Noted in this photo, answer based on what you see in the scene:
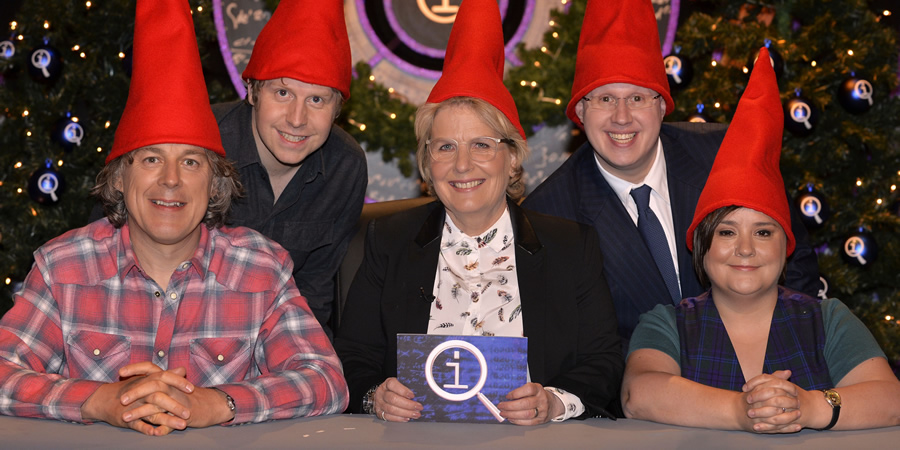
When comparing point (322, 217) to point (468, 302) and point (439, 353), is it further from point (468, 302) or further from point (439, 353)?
point (439, 353)

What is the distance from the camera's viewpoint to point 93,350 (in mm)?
2014

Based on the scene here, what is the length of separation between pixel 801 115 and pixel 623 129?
156cm

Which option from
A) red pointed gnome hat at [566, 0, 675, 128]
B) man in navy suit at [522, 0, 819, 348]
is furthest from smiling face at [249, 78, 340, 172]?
red pointed gnome hat at [566, 0, 675, 128]

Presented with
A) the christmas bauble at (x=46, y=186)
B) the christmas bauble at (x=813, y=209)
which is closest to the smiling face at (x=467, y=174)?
the christmas bauble at (x=813, y=209)

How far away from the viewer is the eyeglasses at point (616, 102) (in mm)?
2665

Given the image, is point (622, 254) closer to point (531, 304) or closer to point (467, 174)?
point (531, 304)

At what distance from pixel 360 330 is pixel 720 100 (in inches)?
97.0

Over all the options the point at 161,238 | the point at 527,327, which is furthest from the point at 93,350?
the point at 527,327

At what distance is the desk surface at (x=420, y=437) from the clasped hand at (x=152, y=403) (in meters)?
0.02

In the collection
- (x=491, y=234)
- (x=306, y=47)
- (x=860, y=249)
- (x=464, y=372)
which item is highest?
(x=306, y=47)

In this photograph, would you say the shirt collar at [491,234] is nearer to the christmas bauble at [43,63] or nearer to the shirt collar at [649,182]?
the shirt collar at [649,182]

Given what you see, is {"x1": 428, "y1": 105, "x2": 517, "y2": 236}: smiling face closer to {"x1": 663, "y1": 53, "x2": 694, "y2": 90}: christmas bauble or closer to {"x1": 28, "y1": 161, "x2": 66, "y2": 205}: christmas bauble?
{"x1": 663, "y1": 53, "x2": 694, "y2": 90}: christmas bauble

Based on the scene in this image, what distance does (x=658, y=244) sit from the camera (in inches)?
104

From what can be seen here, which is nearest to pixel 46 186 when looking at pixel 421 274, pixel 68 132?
pixel 68 132
